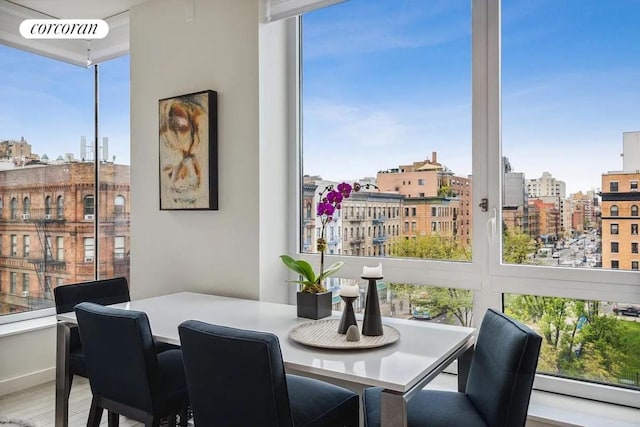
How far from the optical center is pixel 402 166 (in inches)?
95.1

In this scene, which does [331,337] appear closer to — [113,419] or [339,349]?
[339,349]

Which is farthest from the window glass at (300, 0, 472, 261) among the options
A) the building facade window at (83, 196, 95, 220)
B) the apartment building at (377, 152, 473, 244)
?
the building facade window at (83, 196, 95, 220)

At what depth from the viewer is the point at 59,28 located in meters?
2.14

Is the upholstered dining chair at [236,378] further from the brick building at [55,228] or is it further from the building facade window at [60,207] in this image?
the building facade window at [60,207]

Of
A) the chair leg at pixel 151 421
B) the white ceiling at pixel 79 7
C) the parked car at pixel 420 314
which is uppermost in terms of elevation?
the white ceiling at pixel 79 7

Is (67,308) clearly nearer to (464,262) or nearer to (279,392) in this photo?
(279,392)

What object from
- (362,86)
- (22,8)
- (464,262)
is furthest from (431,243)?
(22,8)

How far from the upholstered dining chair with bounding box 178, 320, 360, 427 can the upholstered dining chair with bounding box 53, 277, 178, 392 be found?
37.7 inches

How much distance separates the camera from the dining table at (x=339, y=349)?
1.39 m

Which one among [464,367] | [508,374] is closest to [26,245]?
[464,367]

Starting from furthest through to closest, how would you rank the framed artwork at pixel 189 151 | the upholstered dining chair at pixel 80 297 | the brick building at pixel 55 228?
1. the brick building at pixel 55 228
2. the framed artwork at pixel 189 151
3. the upholstered dining chair at pixel 80 297

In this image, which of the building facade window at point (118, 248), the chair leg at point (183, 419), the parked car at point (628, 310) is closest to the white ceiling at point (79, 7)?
the building facade window at point (118, 248)

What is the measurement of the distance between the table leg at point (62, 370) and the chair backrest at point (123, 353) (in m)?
0.30

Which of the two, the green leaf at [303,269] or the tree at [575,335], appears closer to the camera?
the tree at [575,335]
